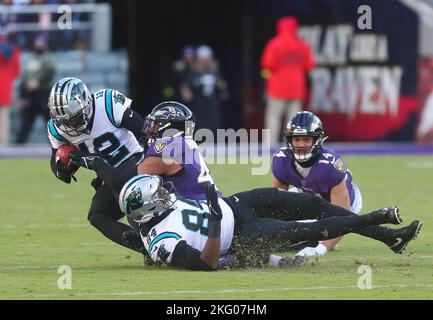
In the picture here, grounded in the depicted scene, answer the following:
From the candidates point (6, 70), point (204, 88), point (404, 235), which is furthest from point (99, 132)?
point (204, 88)

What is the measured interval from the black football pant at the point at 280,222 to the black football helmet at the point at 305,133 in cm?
94

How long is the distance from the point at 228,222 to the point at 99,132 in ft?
5.95

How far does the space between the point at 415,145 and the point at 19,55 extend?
7.44 metres

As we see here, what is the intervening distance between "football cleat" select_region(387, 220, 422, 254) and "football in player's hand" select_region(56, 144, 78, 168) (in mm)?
2670

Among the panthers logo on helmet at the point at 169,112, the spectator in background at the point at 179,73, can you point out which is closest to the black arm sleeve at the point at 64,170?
the panthers logo on helmet at the point at 169,112

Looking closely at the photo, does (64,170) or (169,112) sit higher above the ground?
(169,112)

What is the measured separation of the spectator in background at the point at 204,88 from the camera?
78.7ft

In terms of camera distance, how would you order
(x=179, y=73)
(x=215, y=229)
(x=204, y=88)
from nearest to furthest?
(x=215, y=229)
(x=204, y=88)
(x=179, y=73)

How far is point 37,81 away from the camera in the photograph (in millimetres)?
23219

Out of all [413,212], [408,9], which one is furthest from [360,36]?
[413,212]

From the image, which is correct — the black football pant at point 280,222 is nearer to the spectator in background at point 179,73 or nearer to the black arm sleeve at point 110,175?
the black arm sleeve at point 110,175

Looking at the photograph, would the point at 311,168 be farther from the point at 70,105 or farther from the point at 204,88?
the point at 204,88

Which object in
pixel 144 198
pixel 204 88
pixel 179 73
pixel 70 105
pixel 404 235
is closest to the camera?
pixel 144 198

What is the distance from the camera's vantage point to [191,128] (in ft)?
32.7
